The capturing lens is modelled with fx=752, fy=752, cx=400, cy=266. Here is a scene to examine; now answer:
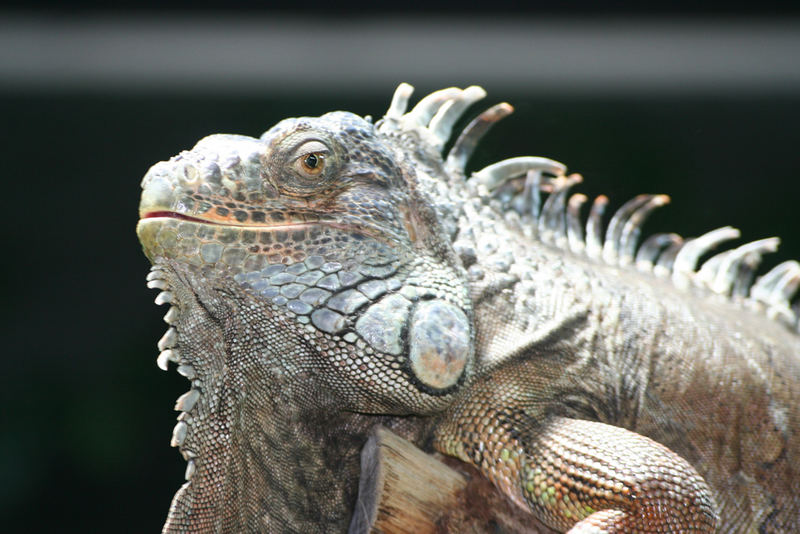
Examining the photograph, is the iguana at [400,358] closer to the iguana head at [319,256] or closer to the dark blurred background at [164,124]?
the iguana head at [319,256]

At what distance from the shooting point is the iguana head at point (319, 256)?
1.54 metres

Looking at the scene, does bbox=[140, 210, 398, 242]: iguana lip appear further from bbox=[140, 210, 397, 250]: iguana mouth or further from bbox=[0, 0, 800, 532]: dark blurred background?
bbox=[0, 0, 800, 532]: dark blurred background

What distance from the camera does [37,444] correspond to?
3.29m

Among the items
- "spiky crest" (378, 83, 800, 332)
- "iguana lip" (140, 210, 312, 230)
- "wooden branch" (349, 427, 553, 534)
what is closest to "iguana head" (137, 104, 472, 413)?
"iguana lip" (140, 210, 312, 230)

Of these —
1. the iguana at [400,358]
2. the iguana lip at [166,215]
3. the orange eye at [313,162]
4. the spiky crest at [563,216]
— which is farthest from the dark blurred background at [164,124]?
the iguana lip at [166,215]

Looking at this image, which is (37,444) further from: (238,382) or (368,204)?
(368,204)

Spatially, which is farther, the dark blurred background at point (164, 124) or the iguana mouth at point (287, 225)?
the dark blurred background at point (164, 124)

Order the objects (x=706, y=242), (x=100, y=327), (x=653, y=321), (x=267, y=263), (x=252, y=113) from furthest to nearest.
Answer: (x=100, y=327) → (x=252, y=113) → (x=706, y=242) → (x=653, y=321) → (x=267, y=263)

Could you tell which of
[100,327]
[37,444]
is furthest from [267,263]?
[37,444]

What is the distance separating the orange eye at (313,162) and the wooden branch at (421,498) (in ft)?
1.97

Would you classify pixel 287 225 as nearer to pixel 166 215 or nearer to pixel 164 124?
pixel 166 215

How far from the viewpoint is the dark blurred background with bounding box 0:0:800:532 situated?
3.16 meters

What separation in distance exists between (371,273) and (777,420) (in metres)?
1.25

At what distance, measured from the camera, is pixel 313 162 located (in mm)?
1616
